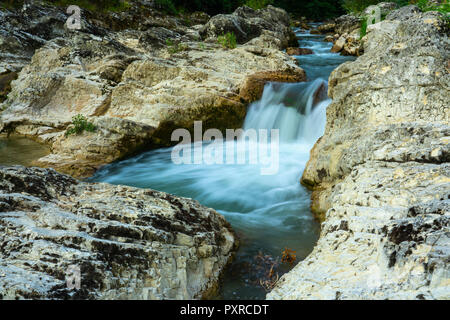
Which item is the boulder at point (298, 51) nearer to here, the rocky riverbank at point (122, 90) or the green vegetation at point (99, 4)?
the rocky riverbank at point (122, 90)

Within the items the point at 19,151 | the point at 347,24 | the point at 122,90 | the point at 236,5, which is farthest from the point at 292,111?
the point at 236,5

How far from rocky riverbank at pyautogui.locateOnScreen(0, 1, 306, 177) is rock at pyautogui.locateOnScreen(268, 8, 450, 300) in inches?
145

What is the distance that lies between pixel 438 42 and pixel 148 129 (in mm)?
5845

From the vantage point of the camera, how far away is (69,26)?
13.8 m

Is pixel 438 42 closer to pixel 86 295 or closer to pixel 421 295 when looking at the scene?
pixel 421 295

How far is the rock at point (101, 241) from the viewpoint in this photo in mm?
2543

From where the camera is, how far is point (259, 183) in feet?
21.2

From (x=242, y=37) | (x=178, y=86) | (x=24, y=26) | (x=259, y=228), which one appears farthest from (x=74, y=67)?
(x=259, y=228)

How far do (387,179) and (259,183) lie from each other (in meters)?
3.36

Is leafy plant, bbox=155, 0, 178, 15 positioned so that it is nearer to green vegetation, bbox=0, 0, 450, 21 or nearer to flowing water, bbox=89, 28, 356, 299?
green vegetation, bbox=0, 0, 450, 21

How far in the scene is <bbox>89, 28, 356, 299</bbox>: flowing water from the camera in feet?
13.0

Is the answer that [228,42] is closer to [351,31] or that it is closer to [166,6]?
[351,31]

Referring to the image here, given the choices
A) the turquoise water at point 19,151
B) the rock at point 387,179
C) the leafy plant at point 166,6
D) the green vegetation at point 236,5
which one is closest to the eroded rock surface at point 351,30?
the green vegetation at point 236,5

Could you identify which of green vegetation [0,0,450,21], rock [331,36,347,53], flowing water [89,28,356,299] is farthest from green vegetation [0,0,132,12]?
flowing water [89,28,356,299]
